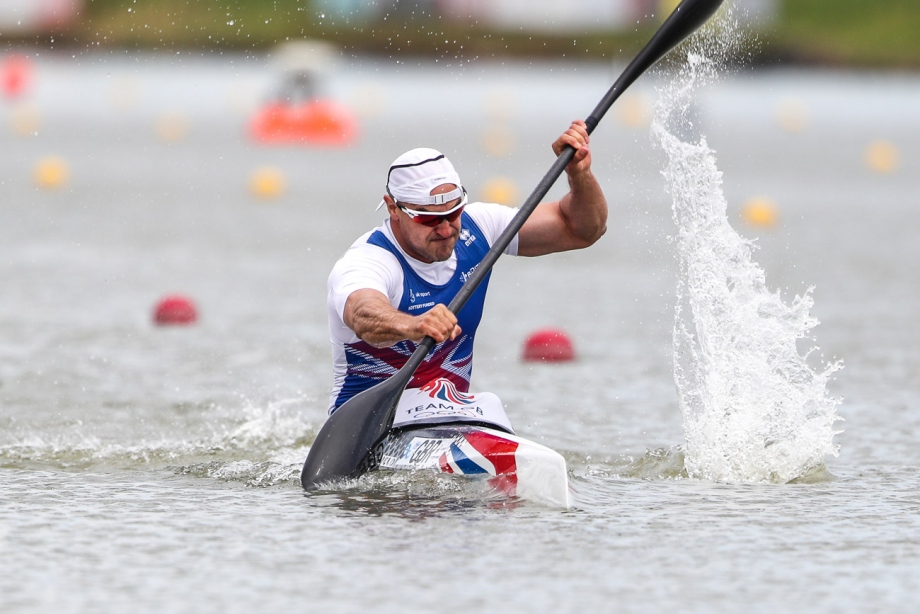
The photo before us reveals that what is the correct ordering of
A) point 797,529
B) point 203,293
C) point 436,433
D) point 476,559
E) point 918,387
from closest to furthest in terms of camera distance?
point 476,559 → point 797,529 → point 436,433 → point 918,387 → point 203,293

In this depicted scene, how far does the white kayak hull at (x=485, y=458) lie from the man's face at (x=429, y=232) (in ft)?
2.56

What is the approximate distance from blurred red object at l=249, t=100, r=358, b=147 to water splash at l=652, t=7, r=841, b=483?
71.4ft

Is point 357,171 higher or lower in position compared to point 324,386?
higher

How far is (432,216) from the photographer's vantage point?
6547 mm

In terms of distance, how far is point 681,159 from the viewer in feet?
27.0

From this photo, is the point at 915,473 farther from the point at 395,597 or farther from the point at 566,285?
the point at 566,285

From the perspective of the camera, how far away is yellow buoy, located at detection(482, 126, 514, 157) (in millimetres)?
29375

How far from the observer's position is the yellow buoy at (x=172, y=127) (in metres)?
31.7

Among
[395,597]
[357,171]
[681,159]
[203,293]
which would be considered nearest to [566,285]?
[203,293]

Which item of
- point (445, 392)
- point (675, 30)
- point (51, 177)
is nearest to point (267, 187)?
point (51, 177)

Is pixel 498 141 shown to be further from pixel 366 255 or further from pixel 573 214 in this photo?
pixel 366 255

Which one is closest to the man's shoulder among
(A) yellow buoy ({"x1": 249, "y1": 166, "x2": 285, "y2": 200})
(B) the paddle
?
(B) the paddle

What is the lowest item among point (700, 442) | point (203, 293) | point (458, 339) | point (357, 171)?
point (700, 442)

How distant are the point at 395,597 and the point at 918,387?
18.5ft
